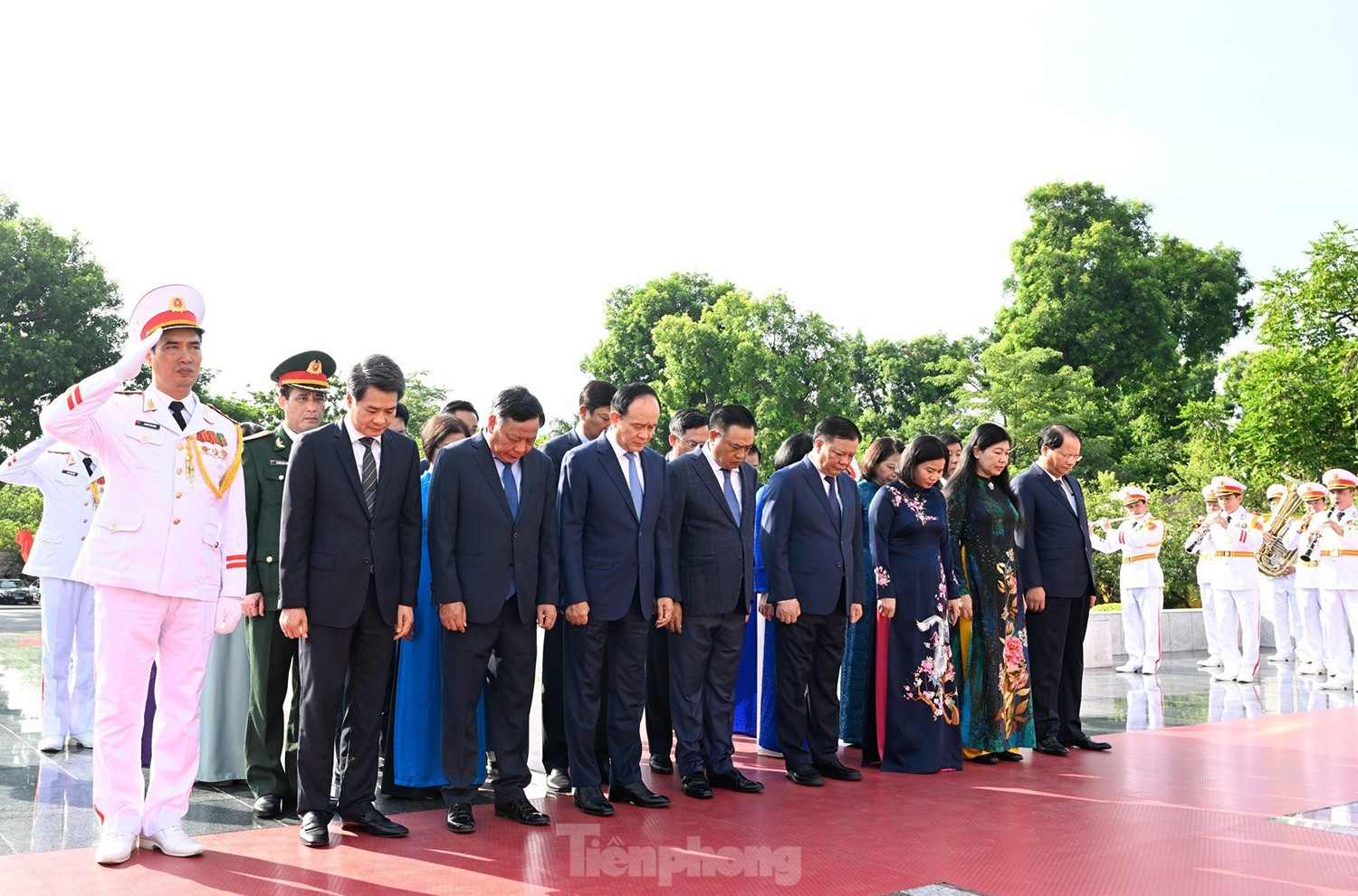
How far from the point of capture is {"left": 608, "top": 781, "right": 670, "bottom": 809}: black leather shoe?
17.4 ft

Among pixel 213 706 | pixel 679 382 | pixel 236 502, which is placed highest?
pixel 679 382

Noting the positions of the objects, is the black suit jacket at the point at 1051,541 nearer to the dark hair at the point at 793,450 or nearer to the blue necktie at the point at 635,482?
the dark hair at the point at 793,450

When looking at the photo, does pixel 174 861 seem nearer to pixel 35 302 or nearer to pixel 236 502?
pixel 236 502

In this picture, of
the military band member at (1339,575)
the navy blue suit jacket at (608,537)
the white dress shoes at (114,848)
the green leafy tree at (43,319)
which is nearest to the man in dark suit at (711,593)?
the navy blue suit jacket at (608,537)

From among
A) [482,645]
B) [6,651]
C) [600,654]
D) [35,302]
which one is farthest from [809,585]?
[35,302]

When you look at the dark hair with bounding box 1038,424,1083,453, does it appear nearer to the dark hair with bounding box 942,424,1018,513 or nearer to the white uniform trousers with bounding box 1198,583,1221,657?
the dark hair with bounding box 942,424,1018,513

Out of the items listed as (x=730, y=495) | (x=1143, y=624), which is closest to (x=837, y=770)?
(x=730, y=495)

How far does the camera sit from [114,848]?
4137 mm

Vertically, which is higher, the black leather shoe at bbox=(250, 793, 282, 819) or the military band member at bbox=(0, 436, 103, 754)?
the military band member at bbox=(0, 436, 103, 754)

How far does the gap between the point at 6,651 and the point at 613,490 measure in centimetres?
915

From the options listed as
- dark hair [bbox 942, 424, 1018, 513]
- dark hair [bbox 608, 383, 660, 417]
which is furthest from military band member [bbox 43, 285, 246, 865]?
dark hair [bbox 942, 424, 1018, 513]

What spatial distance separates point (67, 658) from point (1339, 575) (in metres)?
10.8

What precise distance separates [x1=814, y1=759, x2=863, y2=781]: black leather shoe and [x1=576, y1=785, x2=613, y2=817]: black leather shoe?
146 cm

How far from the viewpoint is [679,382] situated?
3834 cm
